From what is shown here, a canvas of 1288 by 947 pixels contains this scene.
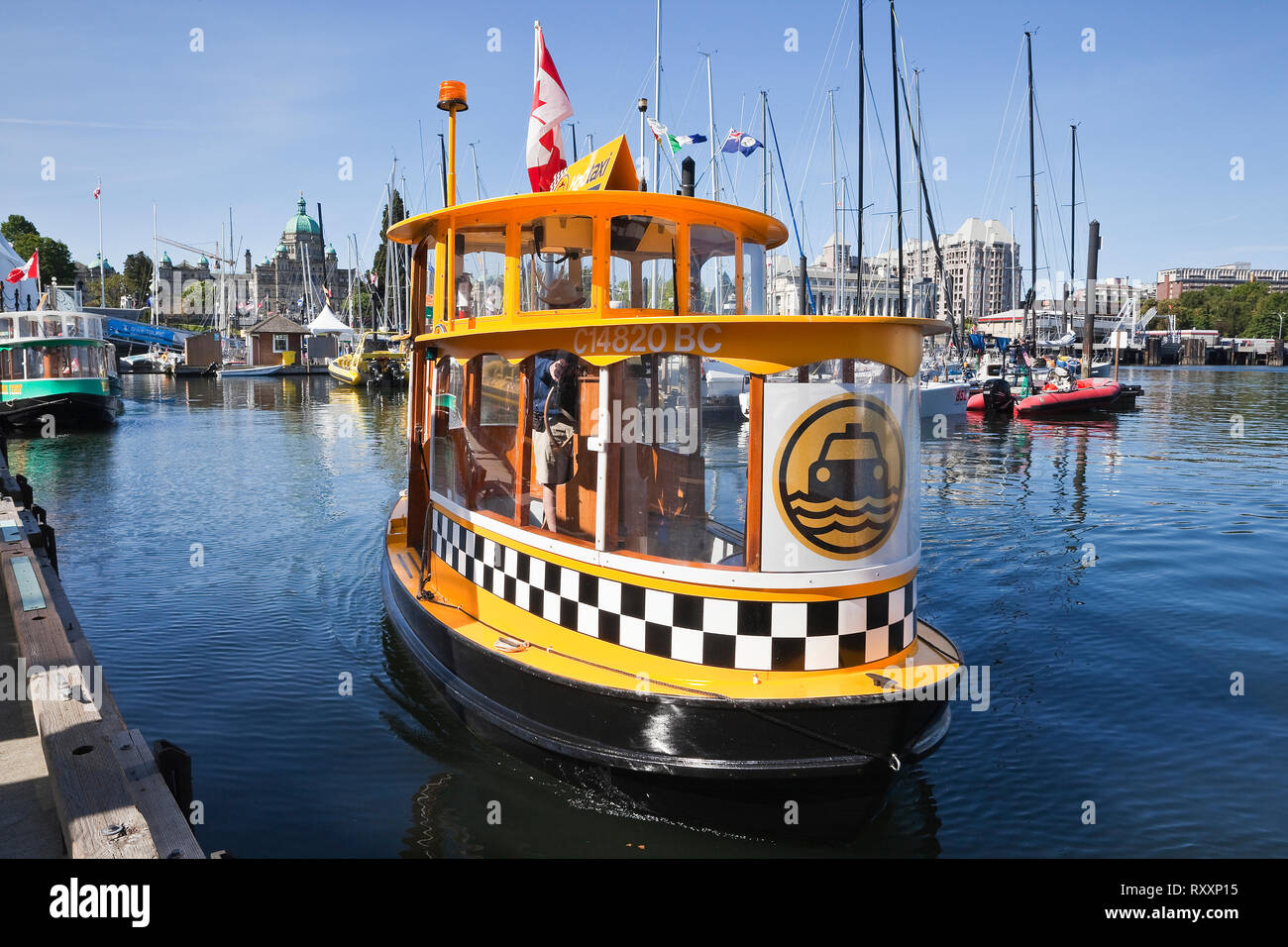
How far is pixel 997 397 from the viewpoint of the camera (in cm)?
3497

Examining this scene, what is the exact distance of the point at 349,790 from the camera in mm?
6395

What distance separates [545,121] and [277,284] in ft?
430

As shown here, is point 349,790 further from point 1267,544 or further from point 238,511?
point 1267,544

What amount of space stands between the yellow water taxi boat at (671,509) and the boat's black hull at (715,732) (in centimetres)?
1

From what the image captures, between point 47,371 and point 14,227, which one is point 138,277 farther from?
point 47,371

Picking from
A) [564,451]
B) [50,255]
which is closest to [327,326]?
[50,255]

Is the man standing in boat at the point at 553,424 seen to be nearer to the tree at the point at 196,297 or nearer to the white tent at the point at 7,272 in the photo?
the white tent at the point at 7,272

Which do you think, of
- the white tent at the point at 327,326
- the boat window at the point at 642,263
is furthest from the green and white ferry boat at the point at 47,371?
the white tent at the point at 327,326

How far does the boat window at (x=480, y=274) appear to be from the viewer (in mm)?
7113

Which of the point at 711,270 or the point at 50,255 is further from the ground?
the point at 50,255

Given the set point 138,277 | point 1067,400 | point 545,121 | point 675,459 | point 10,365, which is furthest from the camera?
point 138,277

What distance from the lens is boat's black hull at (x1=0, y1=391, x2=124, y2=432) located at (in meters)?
28.0
